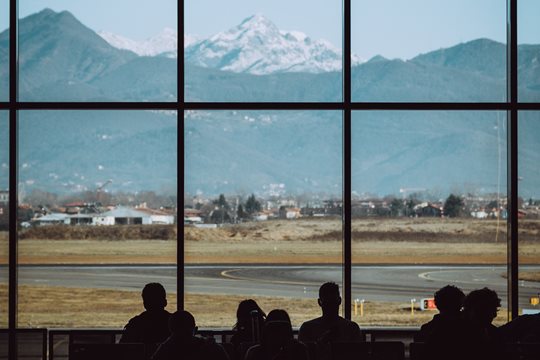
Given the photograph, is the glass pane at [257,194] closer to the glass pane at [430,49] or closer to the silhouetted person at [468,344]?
the glass pane at [430,49]

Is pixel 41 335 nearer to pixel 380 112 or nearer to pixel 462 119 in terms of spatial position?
pixel 380 112

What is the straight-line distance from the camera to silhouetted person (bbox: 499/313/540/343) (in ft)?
14.7

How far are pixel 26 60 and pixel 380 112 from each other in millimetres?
2990

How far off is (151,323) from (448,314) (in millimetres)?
1694

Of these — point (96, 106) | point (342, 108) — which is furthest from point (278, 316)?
point (96, 106)

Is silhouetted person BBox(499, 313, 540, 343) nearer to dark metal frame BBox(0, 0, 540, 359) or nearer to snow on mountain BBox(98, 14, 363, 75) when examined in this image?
dark metal frame BBox(0, 0, 540, 359)

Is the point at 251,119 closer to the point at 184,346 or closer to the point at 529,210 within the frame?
the point at 529,210

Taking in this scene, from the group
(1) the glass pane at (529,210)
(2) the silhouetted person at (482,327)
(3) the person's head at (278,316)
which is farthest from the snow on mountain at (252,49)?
(2) the silhouetted person at (482,327)

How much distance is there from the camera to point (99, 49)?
7.39 metres

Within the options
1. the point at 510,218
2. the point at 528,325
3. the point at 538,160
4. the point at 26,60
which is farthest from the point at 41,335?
the point at 538,160

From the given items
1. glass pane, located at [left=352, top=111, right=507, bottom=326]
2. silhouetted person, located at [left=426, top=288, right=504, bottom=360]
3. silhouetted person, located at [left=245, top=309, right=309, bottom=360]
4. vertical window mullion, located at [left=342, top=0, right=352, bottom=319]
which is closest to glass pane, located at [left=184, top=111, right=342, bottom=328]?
vertical window mullion, located at [left=342, top=0, right=352, bottom=319]

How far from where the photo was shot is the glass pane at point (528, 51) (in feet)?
22.6

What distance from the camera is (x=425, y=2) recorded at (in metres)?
7.36

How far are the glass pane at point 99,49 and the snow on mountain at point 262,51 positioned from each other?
1.14 ft
